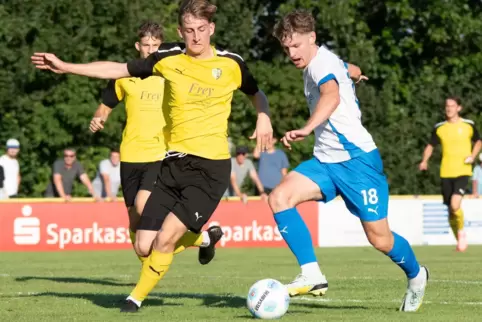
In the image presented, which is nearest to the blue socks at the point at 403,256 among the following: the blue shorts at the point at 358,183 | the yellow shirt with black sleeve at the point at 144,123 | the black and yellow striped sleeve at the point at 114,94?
the blue shorts at the point at 358,183

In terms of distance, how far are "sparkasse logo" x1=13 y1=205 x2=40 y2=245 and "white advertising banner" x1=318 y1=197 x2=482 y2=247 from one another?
17.0ft

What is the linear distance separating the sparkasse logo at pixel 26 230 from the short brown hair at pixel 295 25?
41.1 ft

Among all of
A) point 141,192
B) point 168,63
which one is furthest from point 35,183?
point 168,63

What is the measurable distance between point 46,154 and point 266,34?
760 cm

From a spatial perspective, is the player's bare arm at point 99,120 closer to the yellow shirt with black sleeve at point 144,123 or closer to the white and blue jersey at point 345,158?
the yellow shirt with black sleeve at point 144,123

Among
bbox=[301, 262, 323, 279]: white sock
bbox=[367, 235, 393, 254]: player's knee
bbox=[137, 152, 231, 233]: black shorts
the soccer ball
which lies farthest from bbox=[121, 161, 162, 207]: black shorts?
the soccer ball

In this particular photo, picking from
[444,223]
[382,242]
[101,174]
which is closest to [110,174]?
[101,174]

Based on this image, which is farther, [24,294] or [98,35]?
[98,35]

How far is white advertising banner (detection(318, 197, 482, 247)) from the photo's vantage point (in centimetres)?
2292

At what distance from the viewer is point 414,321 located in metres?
8.56

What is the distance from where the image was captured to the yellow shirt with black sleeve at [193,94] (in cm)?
929

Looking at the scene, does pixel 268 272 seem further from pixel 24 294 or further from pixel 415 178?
pixel 415 178

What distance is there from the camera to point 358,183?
9.21 meters

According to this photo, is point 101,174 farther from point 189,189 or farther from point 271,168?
point 189,189
